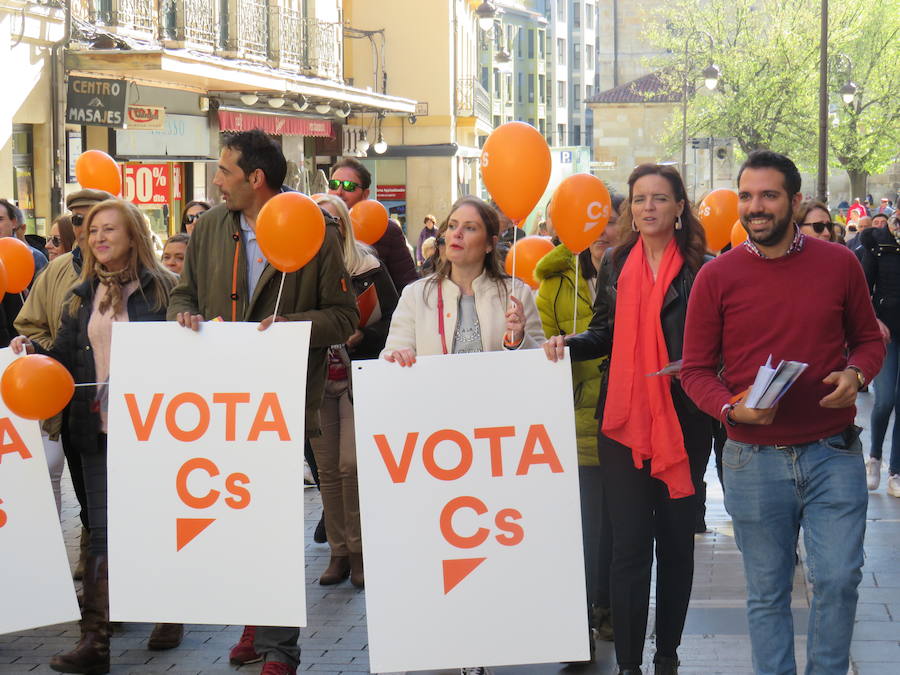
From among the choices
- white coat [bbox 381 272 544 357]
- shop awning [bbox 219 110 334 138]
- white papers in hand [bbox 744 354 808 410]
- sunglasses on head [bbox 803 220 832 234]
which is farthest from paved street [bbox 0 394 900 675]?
shop awning [bbox 219 110 334 138]

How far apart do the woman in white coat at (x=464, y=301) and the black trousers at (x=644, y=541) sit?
64cm

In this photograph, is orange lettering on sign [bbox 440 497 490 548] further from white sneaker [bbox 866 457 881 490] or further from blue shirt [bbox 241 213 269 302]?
white sneaker [bbox 866 457 881 490]

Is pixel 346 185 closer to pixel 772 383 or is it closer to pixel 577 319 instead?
pixel 577 319

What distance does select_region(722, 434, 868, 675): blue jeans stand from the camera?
14.8 feet

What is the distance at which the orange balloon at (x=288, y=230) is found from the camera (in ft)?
17.5

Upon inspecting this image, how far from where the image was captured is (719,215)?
8.34 metres

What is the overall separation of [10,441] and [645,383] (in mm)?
2589

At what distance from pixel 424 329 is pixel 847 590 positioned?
1929 millimetres

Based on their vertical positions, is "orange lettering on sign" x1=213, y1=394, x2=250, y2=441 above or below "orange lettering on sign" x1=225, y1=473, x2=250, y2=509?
above

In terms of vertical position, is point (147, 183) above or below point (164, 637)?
above

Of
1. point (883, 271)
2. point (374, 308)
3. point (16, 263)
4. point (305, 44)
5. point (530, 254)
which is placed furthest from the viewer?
point (305, 44)

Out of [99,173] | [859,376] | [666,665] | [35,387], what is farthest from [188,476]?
[99,173]

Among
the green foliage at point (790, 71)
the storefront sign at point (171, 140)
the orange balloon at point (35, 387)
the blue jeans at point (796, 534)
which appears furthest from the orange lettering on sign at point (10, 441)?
the green foliage at point (790, 71)

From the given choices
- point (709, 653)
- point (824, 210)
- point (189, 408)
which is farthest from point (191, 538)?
point (824, 210)
